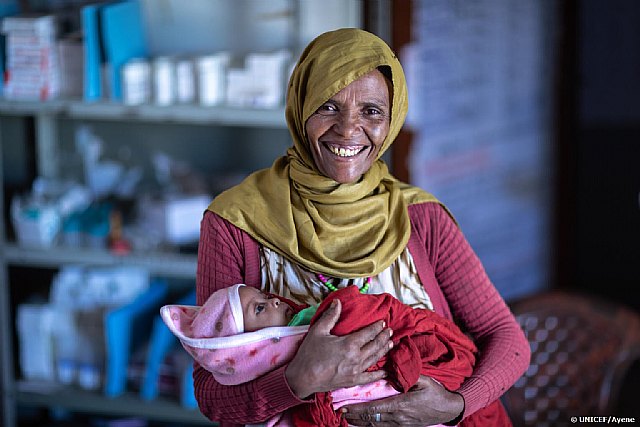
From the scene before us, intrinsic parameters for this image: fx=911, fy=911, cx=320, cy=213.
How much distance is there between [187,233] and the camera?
3227 millimetres

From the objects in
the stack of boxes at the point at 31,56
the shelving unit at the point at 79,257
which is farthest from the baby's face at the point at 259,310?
the stack of boxes at the point at 31,56

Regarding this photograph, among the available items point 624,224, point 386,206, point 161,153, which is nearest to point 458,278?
point 386,206

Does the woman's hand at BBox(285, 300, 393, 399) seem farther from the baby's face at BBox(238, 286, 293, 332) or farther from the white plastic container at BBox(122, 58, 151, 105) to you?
the white plastic container at BBox(122, 58, 151, 105)

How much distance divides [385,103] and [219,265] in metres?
0.47

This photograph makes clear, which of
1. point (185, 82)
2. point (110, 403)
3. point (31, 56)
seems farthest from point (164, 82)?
point (110, 403)

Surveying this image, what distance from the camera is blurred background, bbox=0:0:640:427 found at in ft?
10.0

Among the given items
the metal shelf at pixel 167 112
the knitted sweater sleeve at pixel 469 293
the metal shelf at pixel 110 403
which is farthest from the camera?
the metal shelf at pixel 110 403

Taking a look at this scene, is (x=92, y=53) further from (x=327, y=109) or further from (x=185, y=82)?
(x=327, y=109)

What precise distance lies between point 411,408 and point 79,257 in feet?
5.97

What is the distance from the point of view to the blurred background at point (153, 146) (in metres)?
3.06

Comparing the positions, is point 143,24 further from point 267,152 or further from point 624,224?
point 624,224

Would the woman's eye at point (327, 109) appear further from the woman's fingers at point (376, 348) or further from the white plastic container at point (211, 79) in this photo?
the white plastic container at point (211, 79)

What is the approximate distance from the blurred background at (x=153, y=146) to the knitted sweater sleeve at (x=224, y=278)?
1141 mm

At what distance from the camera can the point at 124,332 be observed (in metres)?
3.21
